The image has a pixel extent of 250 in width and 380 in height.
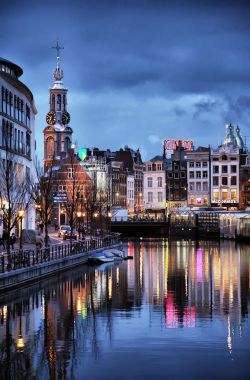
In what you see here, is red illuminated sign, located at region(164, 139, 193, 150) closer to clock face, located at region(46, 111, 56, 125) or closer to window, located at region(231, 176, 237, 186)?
window, located at region(231, 176, 237, 186)

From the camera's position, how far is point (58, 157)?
185875 mm

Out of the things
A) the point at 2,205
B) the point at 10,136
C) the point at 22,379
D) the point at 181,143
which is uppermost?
the point at 181,143

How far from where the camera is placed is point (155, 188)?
18512 cm

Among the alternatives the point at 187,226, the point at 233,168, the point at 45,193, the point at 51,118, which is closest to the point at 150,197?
the point at 233,168

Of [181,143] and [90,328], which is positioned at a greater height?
[181,143]

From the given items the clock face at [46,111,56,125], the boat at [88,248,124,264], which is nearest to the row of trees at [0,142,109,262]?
the boat at [88,248,124,264]

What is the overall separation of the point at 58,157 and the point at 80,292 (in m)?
138

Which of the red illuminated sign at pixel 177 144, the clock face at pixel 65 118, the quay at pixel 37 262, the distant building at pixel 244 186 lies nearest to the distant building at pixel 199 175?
the distant building at pixel 244 186

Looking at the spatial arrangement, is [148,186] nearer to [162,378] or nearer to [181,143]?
[181,143]

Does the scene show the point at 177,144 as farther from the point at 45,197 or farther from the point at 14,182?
the point at 45,197

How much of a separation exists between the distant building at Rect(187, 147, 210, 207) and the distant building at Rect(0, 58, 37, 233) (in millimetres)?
85369

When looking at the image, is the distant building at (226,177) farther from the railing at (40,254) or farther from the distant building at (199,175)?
the railing at (40,254)

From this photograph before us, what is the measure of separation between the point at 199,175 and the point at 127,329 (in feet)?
475

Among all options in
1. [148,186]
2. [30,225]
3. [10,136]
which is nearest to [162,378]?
[10,136]
